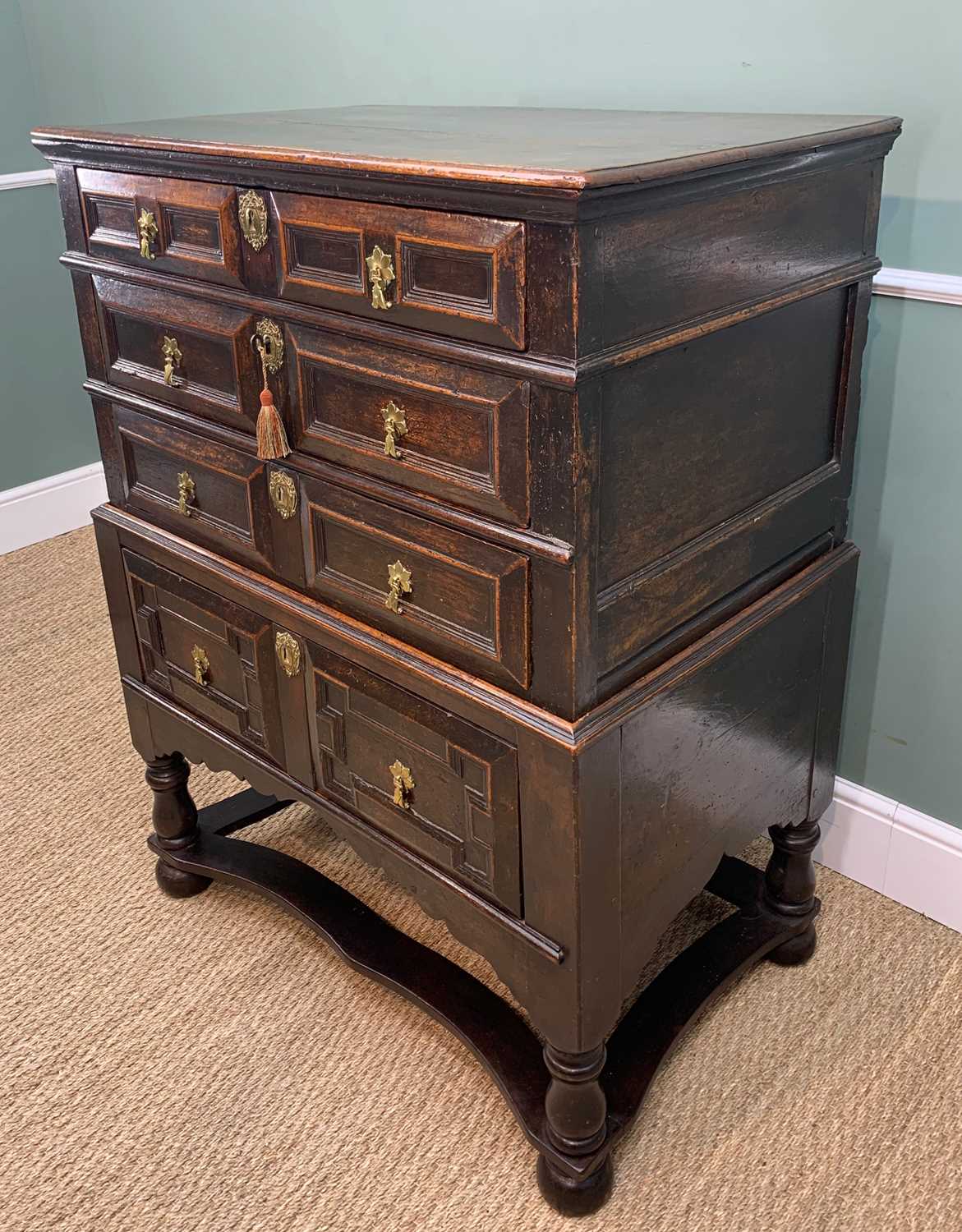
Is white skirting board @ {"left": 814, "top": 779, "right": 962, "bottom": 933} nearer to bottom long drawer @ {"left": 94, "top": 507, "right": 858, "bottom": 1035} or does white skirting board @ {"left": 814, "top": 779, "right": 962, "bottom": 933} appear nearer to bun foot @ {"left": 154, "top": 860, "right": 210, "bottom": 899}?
bottom long drawer @ {"left": 94, "top": 507, "right": 858, "bottom": 1035}

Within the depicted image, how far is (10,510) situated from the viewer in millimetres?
2836

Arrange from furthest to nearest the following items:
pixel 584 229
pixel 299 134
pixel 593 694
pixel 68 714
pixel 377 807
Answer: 1. pixel 68 714
2. pixel 377 807
3. pixel 299 134
4. pixel 593 694
5. pixel 584 229

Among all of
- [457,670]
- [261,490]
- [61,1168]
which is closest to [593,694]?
[457,670]

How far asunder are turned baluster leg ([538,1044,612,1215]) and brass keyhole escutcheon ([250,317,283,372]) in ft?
2.57

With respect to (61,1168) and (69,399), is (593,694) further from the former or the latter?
(69,399)

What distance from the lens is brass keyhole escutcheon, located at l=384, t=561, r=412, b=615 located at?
1184mm

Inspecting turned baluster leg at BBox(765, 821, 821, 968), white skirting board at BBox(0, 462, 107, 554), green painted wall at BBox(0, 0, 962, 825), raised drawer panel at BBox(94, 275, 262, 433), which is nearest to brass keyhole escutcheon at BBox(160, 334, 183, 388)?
raised drawer panel at BBox(94, 275, 262, 433)

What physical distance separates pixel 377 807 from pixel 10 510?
1862mm

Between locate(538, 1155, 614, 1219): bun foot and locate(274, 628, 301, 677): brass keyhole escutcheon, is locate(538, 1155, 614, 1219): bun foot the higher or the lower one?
the lower one

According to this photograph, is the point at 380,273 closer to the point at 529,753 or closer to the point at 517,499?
the point at 517,499

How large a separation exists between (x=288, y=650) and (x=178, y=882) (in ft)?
1.98

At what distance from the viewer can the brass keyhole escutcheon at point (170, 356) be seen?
1353 millimetres

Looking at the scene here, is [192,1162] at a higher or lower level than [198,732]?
lower

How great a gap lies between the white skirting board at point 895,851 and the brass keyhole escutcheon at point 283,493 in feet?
3.07
